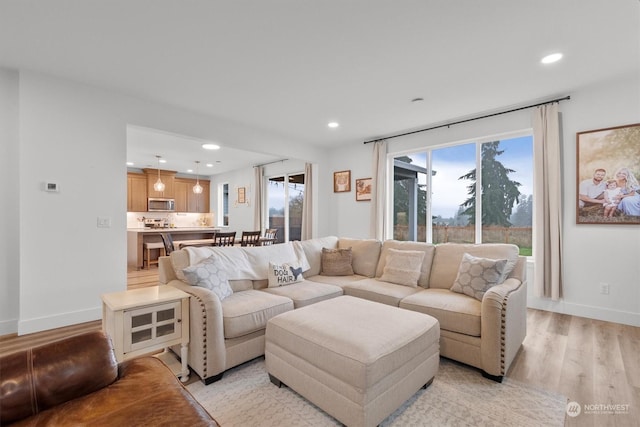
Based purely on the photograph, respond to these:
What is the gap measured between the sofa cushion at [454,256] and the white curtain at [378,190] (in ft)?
6.57

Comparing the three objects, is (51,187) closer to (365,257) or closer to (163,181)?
(365,257)

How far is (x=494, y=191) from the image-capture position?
429cm

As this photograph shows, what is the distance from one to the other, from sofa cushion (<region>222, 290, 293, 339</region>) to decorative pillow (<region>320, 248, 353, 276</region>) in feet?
3.63

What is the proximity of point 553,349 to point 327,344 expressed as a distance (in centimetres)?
227

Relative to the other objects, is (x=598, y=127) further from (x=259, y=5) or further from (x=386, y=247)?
(x=259, y=5)

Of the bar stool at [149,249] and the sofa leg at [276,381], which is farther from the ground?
the bar stool at [149,249]

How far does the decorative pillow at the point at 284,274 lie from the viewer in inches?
120

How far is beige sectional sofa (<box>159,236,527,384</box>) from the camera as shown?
2113 mm

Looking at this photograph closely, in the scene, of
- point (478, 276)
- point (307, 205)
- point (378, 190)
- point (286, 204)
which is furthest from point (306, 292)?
point (286, 204)

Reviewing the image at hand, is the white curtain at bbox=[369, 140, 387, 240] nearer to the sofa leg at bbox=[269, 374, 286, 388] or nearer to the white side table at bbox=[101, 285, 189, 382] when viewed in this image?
the sofa leg at bbox=[269, 374, 286, 388]

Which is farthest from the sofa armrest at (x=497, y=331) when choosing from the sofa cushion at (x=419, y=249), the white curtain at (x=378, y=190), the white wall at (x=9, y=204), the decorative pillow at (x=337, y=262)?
the white wall at (x=9, y=204)

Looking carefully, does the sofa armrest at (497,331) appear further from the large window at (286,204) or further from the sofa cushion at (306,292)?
the large window at (286,204)

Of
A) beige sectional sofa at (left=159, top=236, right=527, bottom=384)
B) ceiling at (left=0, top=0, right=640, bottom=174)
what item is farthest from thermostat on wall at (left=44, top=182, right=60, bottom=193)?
beige sectional sofa at (left=159, top=236, right=527, bottom=384)

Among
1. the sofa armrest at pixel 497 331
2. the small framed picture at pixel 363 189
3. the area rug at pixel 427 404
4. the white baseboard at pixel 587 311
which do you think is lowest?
the area rug at pixel 427 404
